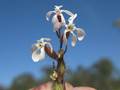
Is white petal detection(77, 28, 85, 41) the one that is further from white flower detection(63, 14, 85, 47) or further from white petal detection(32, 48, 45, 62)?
white petal detection(32, 48, 45, 62)

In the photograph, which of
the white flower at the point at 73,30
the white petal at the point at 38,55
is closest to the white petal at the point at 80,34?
the white flower at the point at 73,30

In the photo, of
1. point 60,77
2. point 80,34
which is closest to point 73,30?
point 80,34

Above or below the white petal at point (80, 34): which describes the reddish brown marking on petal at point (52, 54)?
below

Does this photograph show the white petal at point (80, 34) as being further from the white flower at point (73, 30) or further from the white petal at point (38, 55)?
the white petal at point (38, 55)

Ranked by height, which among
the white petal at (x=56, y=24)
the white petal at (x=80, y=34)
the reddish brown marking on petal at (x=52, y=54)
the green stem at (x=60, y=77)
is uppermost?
the white petal at (x=56, y=24)

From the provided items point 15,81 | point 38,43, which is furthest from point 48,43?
point 15,81

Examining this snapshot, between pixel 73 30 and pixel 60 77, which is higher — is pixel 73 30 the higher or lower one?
the higher one

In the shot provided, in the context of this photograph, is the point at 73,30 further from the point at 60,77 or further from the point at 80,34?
the point at 60,77

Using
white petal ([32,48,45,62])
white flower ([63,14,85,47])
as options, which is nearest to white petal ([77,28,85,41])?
white flower ([63,14,85,47])

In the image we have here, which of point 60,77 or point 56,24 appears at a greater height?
point 56,24
